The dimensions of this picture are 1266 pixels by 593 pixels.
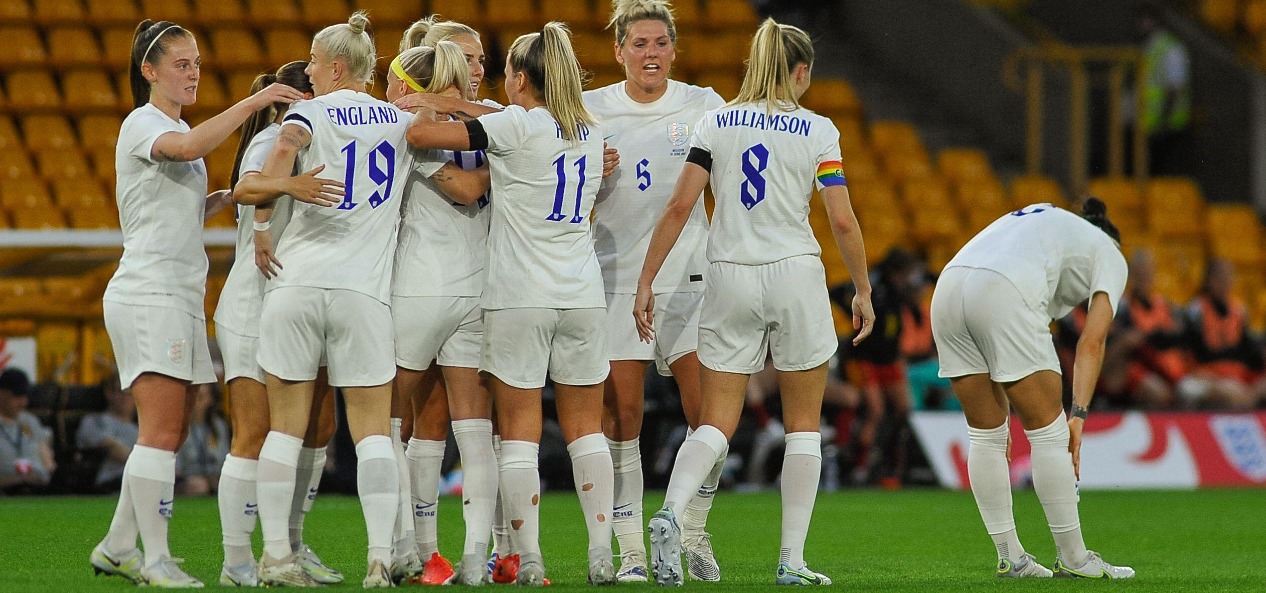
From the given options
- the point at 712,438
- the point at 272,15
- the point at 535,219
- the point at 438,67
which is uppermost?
the point at 272,15

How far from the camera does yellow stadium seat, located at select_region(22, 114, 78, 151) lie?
1435 cm

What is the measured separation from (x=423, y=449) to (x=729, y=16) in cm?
1191

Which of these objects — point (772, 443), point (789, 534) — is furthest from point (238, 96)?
point (789, 534)

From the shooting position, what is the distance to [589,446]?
5.61 m

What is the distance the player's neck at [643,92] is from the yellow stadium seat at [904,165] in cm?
1011

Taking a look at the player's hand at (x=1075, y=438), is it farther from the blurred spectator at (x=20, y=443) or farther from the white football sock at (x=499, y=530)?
the blurred spectator at (x=20, y=443)

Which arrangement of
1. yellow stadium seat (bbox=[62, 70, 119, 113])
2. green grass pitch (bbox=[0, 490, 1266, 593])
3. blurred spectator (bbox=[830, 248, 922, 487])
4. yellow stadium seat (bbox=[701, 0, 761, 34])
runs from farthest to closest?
1. yellow stadium seat (bbox=[701, 0, 761, 34])
2. yellow stadium seat (bbox=[62, 70, 119, 113])
3. blurred spectator (bbox=[830, 248, 922, 487])
4. green grass pitch (bbox=[0, 490, 1266, 593])

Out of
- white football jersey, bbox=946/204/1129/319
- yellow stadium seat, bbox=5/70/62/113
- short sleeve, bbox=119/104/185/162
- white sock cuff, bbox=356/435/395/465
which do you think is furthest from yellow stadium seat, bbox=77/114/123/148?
white football jersey, bbox=946/204/1129/319

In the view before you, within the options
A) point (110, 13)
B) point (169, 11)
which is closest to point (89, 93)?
point (110, 13)

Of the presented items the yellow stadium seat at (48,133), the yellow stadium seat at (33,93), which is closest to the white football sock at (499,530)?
the yellow stadium seat at (48,133)

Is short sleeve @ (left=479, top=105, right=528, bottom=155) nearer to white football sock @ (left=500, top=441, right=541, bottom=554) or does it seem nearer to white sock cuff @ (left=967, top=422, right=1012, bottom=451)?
white football sock @ (left=500, top=441, right=541, bottom=554)

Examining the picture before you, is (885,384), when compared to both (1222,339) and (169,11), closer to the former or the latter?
(1222,339)

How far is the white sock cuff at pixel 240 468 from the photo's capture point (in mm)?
5492

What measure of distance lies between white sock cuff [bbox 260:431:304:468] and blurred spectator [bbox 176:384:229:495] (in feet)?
17.3
